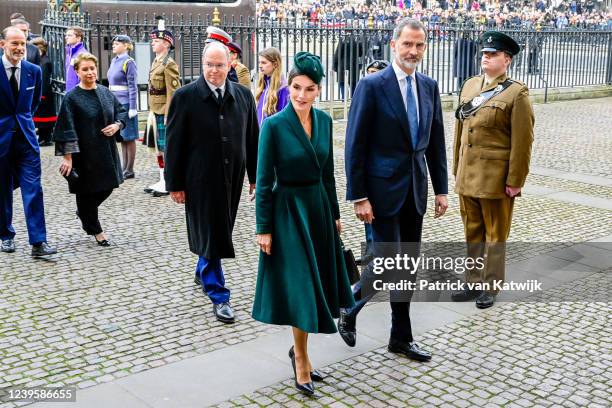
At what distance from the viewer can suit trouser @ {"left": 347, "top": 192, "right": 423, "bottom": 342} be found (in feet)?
16.5

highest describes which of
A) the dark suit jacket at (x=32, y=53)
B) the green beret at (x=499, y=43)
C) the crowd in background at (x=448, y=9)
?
the crowd in background at (x=448, y=9)

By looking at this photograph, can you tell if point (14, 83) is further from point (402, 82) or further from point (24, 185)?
point (402, 82)

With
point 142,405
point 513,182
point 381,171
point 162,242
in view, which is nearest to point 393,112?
point 381,171

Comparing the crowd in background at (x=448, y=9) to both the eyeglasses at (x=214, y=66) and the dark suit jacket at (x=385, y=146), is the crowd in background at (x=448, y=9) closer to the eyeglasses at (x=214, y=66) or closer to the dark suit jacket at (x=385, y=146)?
the eyeglasses at (x=214, y=66)

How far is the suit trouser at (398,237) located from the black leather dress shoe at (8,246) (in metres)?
3.52

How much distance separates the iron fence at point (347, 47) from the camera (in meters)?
13.7

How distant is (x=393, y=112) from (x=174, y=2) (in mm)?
13494

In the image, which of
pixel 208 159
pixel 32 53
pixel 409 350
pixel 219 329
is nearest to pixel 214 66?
pixel 208 159

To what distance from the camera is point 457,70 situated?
18047 millimetres

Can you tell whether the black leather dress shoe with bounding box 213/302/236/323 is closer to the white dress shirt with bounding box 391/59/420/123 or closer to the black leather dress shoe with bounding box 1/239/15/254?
the white dress shirt with bounding box 391/59/420/123

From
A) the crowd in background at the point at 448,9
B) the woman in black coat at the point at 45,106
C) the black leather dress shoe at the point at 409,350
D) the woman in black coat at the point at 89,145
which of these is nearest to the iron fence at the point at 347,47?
the woman in black coat at the point at 45,106

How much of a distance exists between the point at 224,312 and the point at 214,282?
0.23 metres

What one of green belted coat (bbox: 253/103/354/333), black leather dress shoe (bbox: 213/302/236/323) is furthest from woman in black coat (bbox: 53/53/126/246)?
green belted coat (bbox: 253/103/354/333)

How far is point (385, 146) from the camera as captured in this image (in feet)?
16.4
